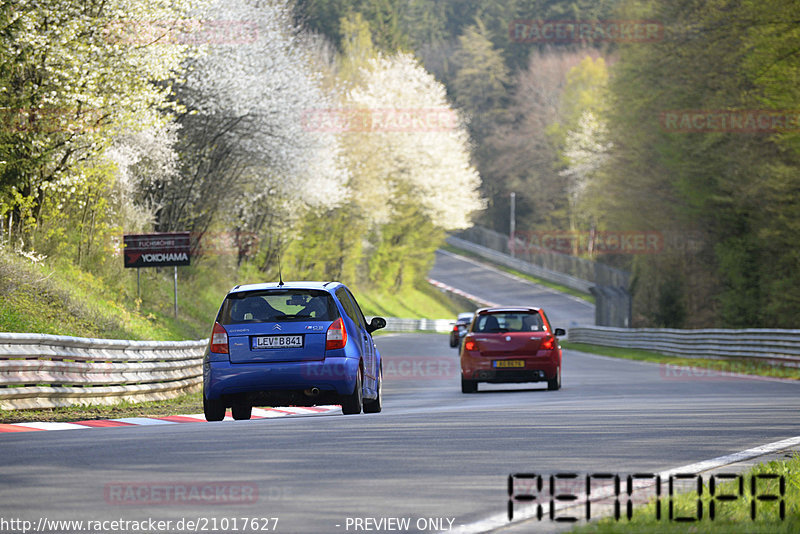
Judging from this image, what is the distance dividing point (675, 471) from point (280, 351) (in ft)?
19.4

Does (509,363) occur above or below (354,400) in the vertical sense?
above

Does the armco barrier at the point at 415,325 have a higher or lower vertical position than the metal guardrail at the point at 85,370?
higher

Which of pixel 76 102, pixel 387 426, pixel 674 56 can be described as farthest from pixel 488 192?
pixel 387 426

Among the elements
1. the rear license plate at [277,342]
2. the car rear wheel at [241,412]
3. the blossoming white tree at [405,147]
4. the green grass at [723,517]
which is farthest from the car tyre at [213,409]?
the blossoming white tree at [405,147]

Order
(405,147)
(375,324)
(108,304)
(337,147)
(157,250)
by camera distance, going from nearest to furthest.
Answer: (375,324), (108,304), (157,250), (337,147), (405,147)

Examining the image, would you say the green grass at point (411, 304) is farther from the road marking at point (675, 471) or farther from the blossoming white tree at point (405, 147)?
the road marking at point (675, 471)

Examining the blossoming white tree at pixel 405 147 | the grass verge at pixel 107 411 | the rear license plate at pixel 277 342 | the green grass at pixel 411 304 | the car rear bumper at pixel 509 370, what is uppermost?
the blossoming white tree at pixel 405 147

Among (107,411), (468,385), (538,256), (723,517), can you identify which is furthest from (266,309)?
(538,256)

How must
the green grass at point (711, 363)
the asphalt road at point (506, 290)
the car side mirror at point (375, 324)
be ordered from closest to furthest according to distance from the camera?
the car side mirror at point (375, 324)
the green grass at point (711, 363)
the asphalt road at point (506, 290)

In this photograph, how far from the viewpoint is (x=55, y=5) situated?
27.6m

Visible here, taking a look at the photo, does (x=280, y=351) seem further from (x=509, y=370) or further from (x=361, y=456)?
(x=509, y=370)

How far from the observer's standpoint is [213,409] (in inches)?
614

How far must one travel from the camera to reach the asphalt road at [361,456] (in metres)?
8.33

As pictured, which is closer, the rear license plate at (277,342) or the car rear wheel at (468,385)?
the rear license plate at (277,342)
